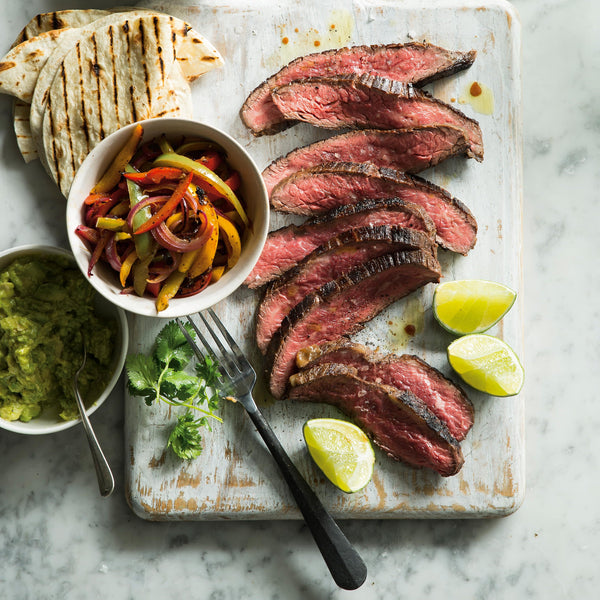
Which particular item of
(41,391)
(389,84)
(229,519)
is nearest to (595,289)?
(389,84)

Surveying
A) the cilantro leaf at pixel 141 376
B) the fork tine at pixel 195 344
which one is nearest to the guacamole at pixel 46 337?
the cilantro leaf at pixel 141 376

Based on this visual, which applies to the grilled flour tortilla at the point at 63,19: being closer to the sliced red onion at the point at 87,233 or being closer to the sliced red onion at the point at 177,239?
the sliced red onion at the point at 87,233

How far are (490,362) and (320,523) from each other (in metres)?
1.16

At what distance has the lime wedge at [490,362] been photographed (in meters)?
3.15

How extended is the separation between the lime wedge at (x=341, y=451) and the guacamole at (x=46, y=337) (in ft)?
3.56

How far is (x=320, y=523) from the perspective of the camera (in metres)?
3.14

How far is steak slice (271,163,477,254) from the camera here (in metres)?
3.21

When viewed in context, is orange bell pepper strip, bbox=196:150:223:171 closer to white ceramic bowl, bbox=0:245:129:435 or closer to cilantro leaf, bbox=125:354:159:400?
white ceramic bowl, bbox=0:245:129:435

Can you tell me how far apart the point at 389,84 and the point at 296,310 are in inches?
48.1

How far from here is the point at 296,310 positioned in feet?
10.5

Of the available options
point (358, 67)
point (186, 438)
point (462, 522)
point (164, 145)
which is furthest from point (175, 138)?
point (462, 522)

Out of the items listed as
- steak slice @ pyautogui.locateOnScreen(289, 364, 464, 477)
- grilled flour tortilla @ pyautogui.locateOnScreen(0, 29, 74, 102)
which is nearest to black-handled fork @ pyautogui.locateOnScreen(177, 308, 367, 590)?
steak slice @ pyautogui.locateOnScreen(289, 364, 464, 477)

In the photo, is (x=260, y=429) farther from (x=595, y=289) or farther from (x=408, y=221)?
(x=595, y=289)

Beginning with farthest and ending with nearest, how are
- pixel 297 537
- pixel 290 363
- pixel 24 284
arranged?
pixel 297 537, pixel 290 363, pixel 24 284
